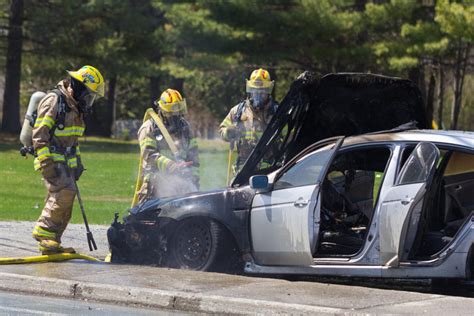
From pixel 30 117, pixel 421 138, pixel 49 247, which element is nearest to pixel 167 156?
pixel 30 117

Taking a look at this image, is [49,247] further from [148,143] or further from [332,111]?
[332,111]

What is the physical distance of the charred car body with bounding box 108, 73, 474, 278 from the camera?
8516 mm

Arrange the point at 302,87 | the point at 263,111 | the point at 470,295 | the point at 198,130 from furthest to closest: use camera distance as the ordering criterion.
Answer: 1. the point at 198,130
2. the point at 263,111
3. the point at 302,87
4. the point at 470,295

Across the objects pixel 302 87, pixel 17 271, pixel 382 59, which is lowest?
pixel 17 271

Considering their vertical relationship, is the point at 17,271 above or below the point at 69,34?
below

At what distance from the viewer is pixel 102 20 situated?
3919 cm

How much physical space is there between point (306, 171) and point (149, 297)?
1791mm

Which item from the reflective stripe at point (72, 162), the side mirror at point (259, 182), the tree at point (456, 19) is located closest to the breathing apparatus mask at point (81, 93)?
the reflective stripe at point (72, 162)

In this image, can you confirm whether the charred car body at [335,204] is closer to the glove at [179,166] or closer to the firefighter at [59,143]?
the firefighter at [59,143]

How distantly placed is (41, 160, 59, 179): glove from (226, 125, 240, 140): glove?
8.88ft

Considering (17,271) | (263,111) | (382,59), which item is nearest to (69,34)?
(382,59)

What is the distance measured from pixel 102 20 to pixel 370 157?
3033cm

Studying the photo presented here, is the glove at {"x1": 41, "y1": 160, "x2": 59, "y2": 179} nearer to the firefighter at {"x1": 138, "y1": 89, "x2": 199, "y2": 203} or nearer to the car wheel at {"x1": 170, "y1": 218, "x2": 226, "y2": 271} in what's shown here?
the firefighter at {"x1": 138, "y1": 89, "x2": 199, "y2": 203}

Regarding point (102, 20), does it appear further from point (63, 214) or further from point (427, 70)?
point (63, 214)
